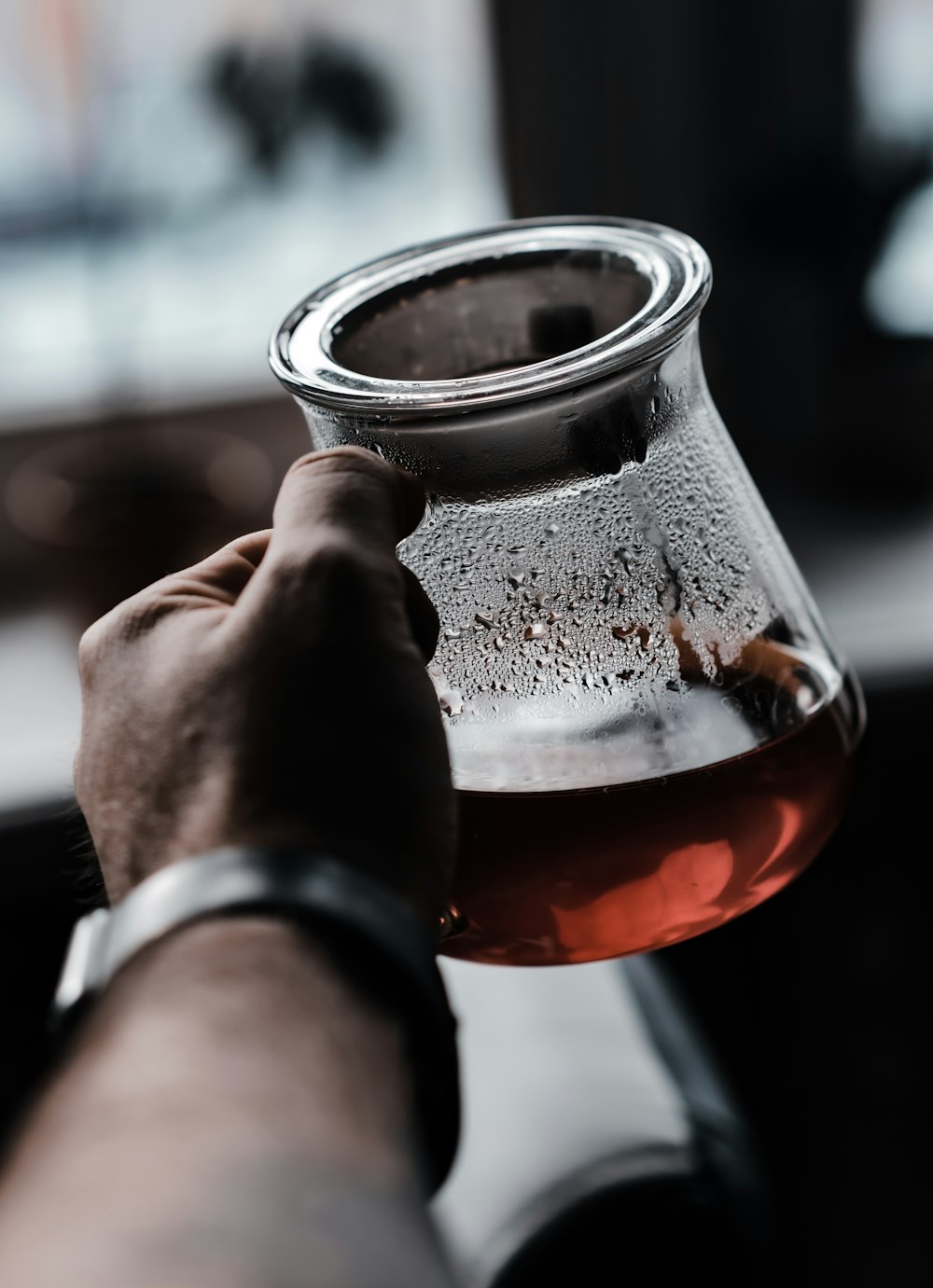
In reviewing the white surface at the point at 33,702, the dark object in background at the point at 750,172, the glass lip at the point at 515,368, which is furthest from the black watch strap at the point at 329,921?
the dark object in background at the point at 750,172

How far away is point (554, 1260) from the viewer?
0.59 m

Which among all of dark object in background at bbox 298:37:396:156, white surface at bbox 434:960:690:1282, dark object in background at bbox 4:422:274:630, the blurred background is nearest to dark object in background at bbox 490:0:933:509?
the blurred background

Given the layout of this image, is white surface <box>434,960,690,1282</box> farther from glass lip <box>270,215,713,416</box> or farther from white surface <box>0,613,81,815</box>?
white surface <box>0,613,81,815</box>

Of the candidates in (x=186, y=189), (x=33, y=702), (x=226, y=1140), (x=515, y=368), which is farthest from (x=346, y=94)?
(x=226, y=1140)

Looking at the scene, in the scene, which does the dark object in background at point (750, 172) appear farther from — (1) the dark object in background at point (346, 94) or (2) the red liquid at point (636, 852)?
(2) the red liquid at point (636, 852)

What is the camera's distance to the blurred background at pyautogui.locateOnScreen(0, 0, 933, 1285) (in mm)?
1281

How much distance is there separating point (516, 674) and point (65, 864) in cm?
86

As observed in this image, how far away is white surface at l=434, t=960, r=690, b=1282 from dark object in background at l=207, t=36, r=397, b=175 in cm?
91

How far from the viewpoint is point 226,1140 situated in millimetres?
275

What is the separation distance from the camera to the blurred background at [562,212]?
128 centimetres

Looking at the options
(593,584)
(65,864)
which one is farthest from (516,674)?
(65,864)

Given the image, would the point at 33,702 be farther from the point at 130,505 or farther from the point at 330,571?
the point at 330,571

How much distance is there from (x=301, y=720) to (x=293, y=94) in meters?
1.12

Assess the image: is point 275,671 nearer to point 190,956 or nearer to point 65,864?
point 190,956
